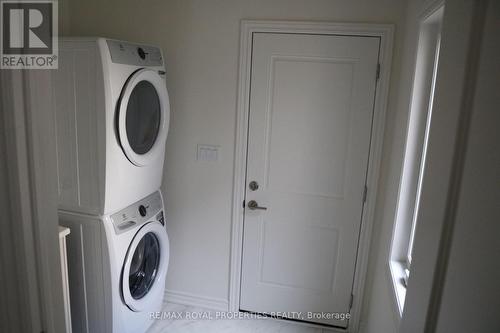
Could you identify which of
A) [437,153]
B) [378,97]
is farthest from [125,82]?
[437,153]

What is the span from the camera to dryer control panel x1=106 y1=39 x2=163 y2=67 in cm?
176

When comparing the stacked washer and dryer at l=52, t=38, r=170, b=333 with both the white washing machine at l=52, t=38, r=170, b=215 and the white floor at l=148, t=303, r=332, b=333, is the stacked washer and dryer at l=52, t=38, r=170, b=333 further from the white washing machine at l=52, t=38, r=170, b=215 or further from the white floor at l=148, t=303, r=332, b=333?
the white floor at l=148, t=303, r=332, b=333

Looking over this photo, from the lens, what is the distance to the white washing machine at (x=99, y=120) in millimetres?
1728

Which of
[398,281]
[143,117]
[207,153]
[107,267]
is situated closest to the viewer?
[398,281]

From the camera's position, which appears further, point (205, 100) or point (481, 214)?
point (205, 100)

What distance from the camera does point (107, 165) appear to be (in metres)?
1.79

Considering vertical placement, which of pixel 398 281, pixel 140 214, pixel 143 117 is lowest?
pixel 398 281

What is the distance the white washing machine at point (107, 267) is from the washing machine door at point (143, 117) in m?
0.32

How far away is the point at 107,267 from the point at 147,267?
511 mm

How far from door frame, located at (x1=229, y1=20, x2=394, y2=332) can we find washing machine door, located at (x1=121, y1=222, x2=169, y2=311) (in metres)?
0.50

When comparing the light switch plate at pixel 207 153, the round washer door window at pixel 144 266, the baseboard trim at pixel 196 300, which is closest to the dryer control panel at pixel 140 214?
the round washer door window at pixel 144 266

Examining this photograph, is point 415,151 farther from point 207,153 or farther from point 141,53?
point 141,53

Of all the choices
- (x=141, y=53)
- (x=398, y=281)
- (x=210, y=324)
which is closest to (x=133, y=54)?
(x=141, y=53)

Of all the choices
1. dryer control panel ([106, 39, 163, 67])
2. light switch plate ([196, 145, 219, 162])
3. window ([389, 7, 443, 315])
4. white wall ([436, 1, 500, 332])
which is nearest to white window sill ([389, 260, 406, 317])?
window ([389, 7, 443, 315])
